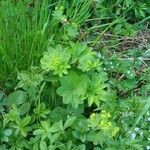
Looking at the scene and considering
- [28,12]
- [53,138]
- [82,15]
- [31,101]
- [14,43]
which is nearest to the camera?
[53,138]

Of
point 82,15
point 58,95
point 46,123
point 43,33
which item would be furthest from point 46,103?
point 82,15

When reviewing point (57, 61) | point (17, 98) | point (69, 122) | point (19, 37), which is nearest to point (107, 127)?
point (69, 122)

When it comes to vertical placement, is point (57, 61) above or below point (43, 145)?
above

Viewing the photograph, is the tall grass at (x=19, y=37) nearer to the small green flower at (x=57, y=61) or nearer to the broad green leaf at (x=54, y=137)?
the small green flower at (x=57, y=61)

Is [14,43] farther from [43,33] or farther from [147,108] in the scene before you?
[147,108]

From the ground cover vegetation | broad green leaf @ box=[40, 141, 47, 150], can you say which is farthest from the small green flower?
broad green leaf @ box=[40, 141, 47, 150]

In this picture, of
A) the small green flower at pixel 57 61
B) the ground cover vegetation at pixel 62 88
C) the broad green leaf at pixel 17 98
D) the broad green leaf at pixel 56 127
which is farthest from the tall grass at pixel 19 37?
the broad green leaf at pixel 56 127

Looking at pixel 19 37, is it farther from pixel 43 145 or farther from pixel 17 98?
pixel 43 145

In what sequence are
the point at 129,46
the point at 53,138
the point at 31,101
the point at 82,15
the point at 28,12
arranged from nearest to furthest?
the point at 53,138 → the point at 31,101 → the point at 28,12 → the point at 82,15 → the point at 129,46
